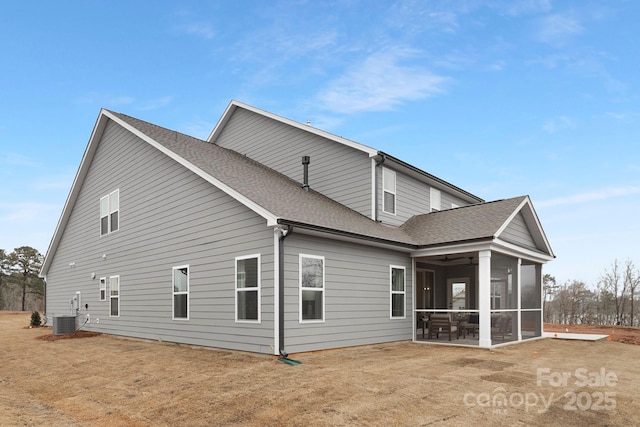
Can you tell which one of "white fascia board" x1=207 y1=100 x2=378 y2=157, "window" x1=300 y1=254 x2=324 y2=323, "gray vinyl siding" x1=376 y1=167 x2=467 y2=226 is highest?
"white fascia board" x1=207 y1=100 x2=378 y2=157

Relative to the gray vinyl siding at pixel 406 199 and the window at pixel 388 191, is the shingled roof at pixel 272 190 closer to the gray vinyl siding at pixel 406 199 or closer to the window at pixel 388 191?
the gray vinyl siding at pixel 406 199

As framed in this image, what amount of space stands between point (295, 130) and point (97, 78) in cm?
1042

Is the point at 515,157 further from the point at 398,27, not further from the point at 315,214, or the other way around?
the point at 315,214

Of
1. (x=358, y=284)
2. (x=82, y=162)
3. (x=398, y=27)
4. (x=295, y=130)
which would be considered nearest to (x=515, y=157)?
(x=398, y=27)

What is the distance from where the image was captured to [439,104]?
795 inches

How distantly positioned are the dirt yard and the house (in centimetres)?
118

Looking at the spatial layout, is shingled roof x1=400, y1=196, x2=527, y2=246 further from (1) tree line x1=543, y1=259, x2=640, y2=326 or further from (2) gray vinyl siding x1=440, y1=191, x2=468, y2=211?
(1) tree line x1=543, y1=259, x2=640, y2=326

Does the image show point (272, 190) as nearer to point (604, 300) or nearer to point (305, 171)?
point (305, 171)

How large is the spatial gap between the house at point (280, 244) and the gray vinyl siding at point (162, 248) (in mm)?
52

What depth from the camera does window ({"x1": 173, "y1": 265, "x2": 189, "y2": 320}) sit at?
12.8 m

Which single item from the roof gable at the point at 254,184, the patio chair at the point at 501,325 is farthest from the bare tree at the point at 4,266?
the patio chair at the point at 501,325

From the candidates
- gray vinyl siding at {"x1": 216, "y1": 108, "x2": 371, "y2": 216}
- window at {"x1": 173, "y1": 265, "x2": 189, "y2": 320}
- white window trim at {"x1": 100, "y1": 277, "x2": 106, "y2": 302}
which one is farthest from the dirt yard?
white window trim at {"x1": 100, "y1": 277, "x2": 106, "y2": 302}

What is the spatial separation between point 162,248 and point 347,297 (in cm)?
609

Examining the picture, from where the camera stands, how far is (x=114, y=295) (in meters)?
16.6
